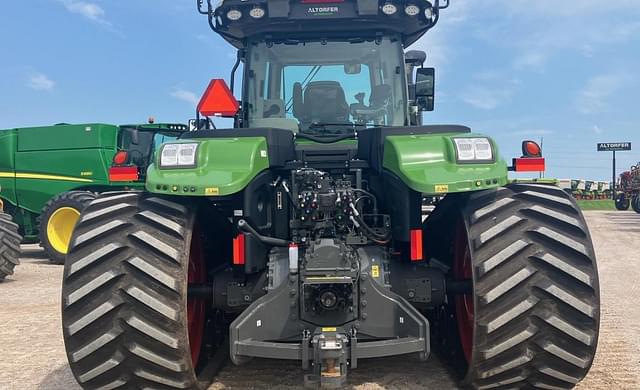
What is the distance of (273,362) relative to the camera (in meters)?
4.52

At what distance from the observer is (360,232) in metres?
3.84

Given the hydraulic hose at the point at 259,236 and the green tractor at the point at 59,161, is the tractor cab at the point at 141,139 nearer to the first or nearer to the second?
the green tractor at the point at 59,161

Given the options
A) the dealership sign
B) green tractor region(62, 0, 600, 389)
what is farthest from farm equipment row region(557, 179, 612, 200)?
green tractor region(62, 0, 600, 389)

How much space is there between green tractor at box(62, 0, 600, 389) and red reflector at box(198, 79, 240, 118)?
0.50 meters

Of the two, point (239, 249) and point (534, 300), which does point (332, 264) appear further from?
point (534, 300)

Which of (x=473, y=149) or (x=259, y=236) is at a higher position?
(x=473, y=149)

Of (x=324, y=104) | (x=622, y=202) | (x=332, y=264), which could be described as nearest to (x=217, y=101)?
(x=324, y=104)

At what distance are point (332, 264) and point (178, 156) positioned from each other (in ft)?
3.71

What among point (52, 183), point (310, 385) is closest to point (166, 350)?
point (310, 385)

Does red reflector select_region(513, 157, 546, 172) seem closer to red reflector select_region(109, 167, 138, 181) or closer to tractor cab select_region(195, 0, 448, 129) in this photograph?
tractor cab select_region(195, 0, 448, 129)

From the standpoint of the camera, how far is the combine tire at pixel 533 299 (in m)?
3.19

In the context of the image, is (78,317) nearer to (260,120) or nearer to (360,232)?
(360,232)

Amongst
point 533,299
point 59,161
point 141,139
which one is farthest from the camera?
point 141,139

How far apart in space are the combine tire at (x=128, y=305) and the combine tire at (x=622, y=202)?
31.8 meters
